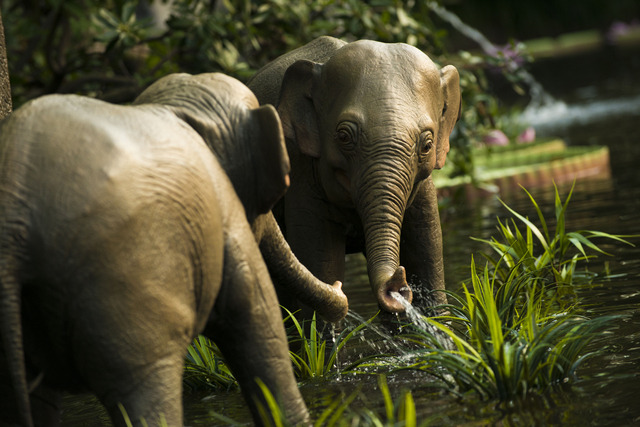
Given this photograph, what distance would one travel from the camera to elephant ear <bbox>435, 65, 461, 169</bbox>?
221 inches

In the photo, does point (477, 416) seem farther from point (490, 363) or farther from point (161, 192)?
point (161, 192)

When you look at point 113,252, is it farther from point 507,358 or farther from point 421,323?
point 421,323

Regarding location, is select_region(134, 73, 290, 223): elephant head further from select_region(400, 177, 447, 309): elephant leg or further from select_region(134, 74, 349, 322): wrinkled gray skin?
select_region(400, 177, 447, 309): elephant leg

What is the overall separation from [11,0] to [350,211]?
8.38 meters

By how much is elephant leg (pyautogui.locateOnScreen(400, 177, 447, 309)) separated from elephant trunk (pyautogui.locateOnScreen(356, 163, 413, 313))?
0.51 metres

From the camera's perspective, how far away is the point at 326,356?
5586 mm

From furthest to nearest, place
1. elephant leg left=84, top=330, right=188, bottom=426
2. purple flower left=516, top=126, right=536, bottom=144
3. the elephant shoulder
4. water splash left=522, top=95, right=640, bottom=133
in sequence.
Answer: water splash left=522, top=95, right=640, bottom=133 → purple flower left=516, top=126, right=536, bottom=144 → the elephant shoulder → elephant leg left=84, top=330, right=188, bottom=426

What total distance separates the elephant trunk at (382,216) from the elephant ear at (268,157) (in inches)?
54.0

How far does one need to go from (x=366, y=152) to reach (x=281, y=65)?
1.33 m

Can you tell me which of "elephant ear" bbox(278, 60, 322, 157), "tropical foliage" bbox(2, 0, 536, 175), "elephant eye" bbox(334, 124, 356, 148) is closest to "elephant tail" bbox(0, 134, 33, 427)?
"elephant eye" bbox(334, 124, 356, 148)

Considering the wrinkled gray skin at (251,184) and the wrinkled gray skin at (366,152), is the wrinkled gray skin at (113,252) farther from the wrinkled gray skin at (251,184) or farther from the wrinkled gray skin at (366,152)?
the wrinkled gray skin at (366,152)

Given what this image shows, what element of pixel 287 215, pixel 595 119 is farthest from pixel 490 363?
pixel 595 119

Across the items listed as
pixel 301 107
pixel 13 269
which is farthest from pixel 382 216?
pixel 13 269

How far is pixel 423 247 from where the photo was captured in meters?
5.74
